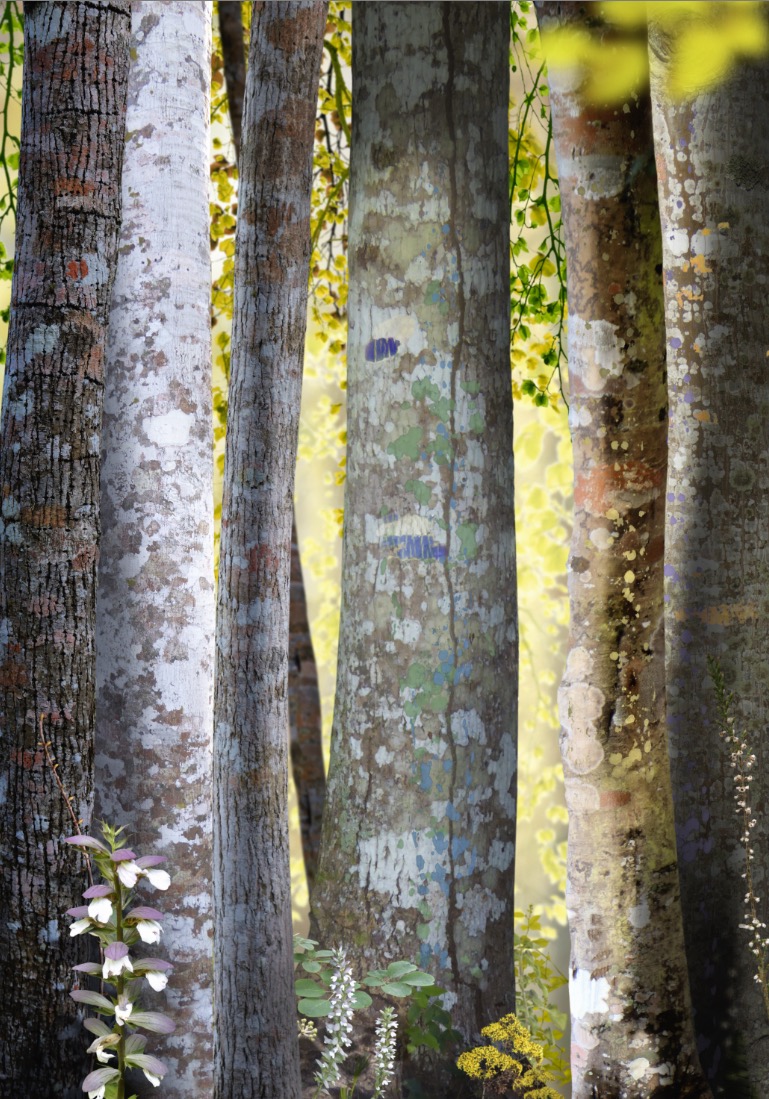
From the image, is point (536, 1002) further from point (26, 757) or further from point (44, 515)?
point (44, 515)

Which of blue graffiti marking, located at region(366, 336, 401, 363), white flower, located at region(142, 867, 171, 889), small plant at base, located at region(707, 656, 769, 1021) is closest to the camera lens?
white flower, located at region(142, 867, 171, 889)

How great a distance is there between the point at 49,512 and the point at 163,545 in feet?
2.43

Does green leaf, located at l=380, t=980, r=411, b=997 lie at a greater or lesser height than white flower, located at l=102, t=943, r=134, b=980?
lesser

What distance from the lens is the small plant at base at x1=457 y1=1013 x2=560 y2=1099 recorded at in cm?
290

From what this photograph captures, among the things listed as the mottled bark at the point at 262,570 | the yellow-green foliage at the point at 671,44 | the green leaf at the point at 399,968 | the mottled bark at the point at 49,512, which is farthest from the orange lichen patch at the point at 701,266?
the green leaf at the point at 399,968

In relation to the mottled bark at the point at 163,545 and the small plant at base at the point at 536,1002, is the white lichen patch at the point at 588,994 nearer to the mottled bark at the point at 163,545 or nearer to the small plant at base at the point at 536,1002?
the mottled bark at the point at 163,545

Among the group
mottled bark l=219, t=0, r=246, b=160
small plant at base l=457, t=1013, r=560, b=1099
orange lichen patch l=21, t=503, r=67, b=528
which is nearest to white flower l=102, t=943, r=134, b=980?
orange lichen patch l=21, t=503, r=67, b=528

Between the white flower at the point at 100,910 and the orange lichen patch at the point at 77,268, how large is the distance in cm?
116

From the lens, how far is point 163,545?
2768 millimetres

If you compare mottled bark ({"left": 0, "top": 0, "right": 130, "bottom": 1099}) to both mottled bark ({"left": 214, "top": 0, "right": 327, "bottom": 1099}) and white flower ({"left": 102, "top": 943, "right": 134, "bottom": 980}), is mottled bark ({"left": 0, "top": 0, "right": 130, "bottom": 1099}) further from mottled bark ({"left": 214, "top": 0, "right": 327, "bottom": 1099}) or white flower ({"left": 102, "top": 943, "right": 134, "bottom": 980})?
mottled bark ({"left": 214, "top": 0, "right": 327, "bottom": 1099})

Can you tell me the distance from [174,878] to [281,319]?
1431mm

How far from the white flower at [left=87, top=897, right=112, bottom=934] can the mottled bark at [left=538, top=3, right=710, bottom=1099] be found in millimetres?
1172

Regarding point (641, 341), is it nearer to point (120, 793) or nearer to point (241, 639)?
point (241, 639)

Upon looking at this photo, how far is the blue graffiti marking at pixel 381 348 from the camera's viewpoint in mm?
3350
